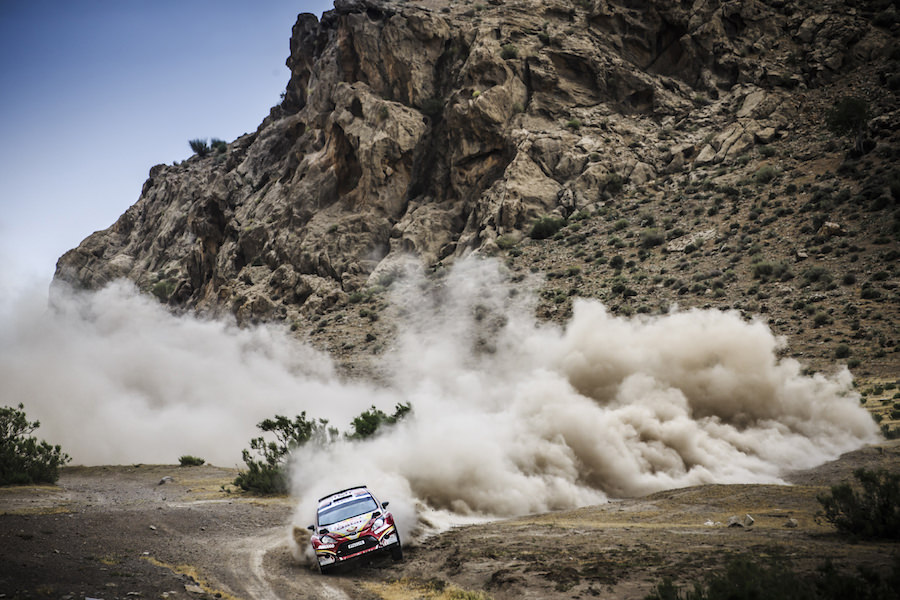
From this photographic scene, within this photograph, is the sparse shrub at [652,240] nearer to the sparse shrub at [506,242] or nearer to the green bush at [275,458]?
the sparse shrub at [506,242]

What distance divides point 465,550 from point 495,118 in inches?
1840

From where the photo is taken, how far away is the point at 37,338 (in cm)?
7431

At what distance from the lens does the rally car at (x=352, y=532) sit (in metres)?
13.4

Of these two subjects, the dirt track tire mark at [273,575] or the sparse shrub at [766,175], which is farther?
the sparse shrub at [766,175]

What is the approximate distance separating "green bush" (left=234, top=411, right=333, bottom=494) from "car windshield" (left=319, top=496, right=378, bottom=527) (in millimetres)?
14363

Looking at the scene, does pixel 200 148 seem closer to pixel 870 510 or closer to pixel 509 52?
pixel 509 52

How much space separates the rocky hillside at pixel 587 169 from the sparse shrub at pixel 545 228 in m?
0.12

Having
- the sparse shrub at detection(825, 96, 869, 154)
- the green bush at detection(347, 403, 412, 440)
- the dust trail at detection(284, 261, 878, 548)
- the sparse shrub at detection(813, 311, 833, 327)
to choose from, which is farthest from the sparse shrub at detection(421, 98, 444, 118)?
the sparse shrub at detection(813, 311, 833, 327)

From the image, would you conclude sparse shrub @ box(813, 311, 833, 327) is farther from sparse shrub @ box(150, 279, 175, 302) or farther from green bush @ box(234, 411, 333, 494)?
sparse shrub @ box(150, 279, 175, 302)

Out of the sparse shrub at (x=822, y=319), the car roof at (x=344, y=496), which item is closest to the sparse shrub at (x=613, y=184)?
the sparse shrub at (x=822, y=319)

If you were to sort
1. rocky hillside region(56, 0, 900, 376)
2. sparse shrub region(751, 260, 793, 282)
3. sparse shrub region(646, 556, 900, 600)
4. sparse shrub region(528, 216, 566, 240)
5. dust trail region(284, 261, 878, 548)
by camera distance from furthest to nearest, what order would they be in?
1. sparse shrub region(528, 216, 566, 240)
2. rocky hillside region(56, 0, 900, 376)
3. sparse shrub region(751, 260, 793, 282)
4. dust trail region(284, 261, 878, 548)
5. sparse shrub region(646, 556, 900, 600)

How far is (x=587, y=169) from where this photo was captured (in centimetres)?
5094

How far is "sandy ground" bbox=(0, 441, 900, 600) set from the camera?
10625 mm

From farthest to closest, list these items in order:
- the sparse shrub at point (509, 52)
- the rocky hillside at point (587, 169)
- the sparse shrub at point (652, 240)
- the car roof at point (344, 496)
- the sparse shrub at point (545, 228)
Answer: the sparse shrub at point (509, 52)
the sparse shrub at point (545, 228)
the sparse shrub at point (652, 240)
the rocky hillside at point (587, 169)
the car roof at point (344, 496)
